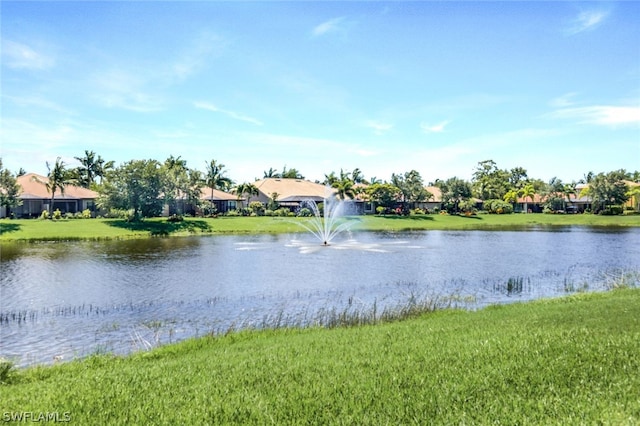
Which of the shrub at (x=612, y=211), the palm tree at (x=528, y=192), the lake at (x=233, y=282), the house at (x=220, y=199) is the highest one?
the palm tree at (x=528, y=192)

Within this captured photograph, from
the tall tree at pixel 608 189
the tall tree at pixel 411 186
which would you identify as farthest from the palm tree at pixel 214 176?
the tall tree at pixel 608 189

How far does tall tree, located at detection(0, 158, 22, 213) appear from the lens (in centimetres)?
6750

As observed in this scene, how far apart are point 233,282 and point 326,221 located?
4474 cm

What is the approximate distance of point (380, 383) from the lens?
9328 mm

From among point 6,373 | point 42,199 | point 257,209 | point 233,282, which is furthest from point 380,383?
point 257,209

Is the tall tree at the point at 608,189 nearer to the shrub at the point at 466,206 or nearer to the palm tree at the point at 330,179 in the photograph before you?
the shrub at the point at 466,206

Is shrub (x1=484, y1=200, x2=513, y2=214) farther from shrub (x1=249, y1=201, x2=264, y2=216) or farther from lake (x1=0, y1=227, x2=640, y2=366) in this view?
lake (x1=0, y1=227, x2=640, y2=366)

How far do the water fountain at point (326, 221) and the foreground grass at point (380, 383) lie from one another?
43.1 meters

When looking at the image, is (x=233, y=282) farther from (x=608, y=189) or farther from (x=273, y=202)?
(x=608, y=189)

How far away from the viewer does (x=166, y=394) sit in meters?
9.19

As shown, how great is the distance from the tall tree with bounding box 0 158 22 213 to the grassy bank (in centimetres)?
265

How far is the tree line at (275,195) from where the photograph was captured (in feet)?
236

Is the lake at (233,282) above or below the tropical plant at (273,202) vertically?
below

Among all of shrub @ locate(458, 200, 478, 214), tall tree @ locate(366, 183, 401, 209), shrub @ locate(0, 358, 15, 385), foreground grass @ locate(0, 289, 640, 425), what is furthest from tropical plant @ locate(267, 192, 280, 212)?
shrub @ locate(0, 358, 15, 385)
